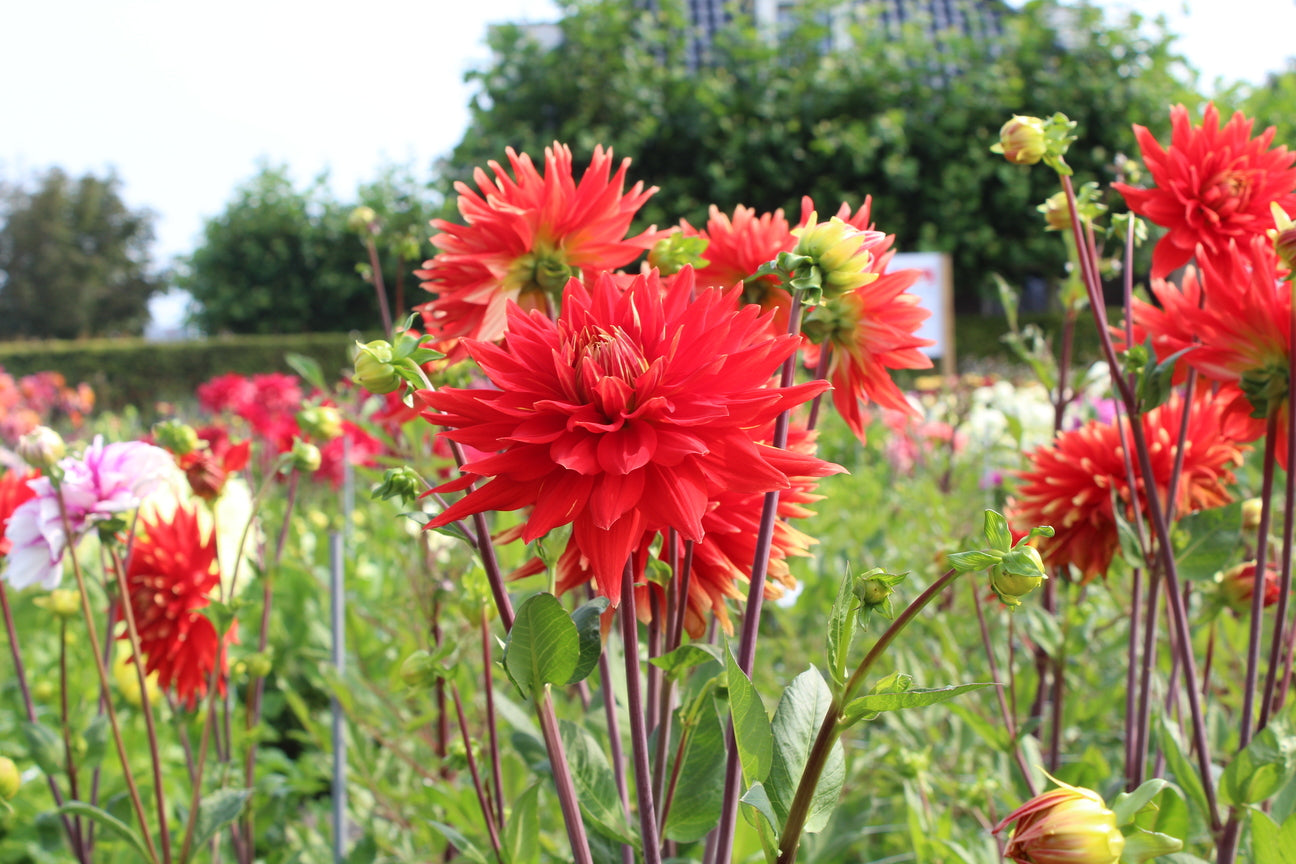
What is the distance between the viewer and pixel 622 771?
50 centimetres

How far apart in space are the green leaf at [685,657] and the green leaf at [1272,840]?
346 mm

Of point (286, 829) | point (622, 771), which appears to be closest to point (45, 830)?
point (286, 829)

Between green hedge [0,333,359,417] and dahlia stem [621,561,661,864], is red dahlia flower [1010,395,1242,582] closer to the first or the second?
dahlia stem [621,561,661,864]

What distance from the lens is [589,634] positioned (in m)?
0.46

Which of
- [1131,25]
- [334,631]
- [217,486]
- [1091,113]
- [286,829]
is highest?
[1131,25]

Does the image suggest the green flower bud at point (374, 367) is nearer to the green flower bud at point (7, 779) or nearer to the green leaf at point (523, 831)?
A: the green leaf at point (523, 831)

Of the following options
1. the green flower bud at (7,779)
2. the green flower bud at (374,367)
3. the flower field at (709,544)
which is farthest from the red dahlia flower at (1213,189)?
the green flower bud at (7,779)

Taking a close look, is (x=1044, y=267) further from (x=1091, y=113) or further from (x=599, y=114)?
(x=599, y=114)

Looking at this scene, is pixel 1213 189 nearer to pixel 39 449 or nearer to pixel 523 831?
pixel 523 831

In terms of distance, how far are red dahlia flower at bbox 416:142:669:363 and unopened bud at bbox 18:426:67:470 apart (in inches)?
15.1

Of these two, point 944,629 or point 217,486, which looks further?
point 944,629

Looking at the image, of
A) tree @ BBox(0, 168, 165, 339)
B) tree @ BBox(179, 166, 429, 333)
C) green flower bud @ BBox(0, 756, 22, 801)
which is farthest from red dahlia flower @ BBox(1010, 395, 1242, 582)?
tree @ BBox(0, 168, 165, 339)

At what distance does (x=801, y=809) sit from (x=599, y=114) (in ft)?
34.7

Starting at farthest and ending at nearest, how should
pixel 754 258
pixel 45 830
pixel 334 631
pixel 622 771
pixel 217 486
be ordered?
pixel 45 830 < pixel 334 631 < pixel 217 486 < pixel 754 258 < pixel 622 771
